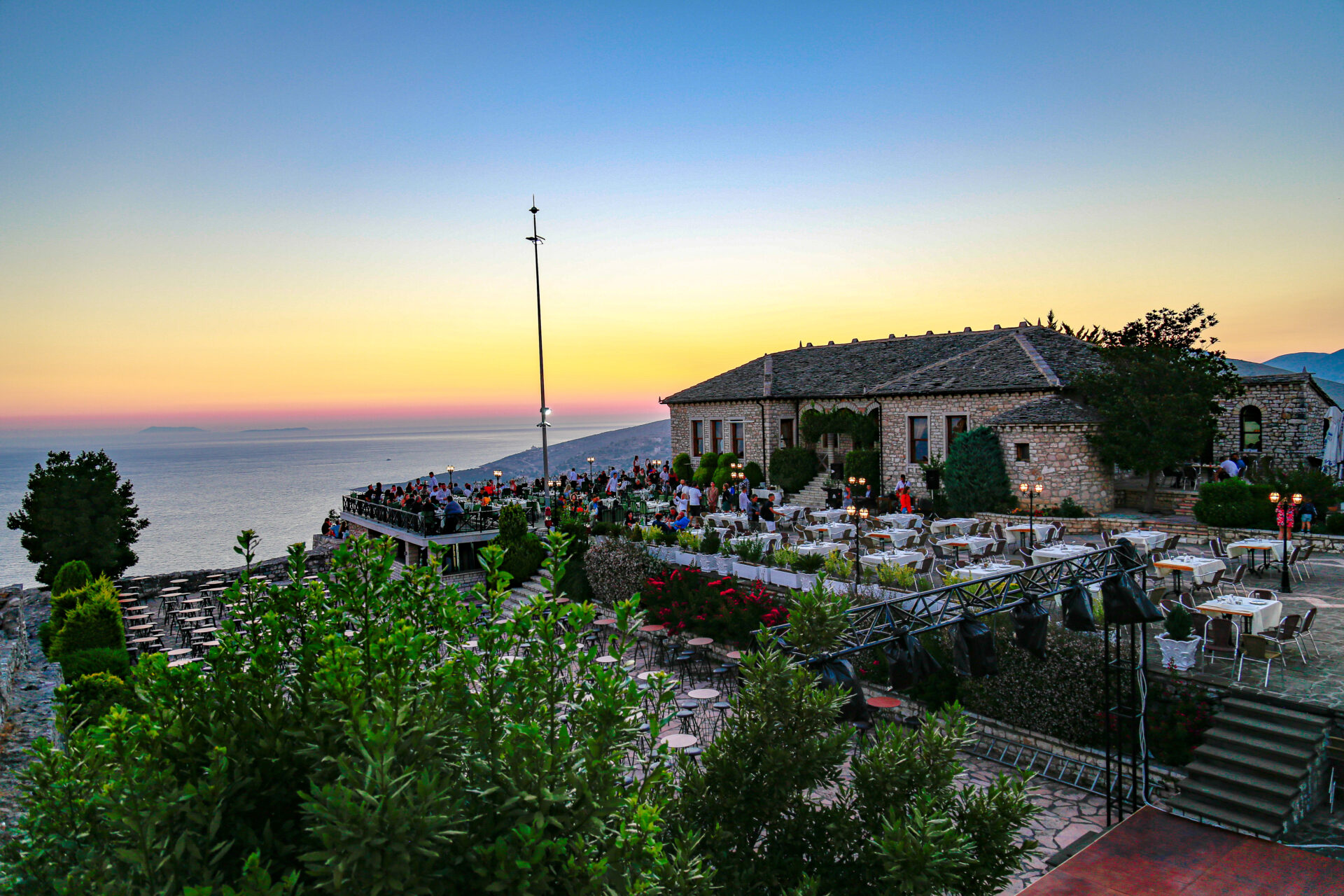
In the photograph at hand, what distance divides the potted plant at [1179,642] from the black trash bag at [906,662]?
17.0 ft

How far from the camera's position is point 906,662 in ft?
26.9

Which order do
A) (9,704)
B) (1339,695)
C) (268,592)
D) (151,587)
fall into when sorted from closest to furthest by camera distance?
(268,592) → (1339,695) → (9,704) → (151,587)

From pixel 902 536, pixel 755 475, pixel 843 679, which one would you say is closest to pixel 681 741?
pixel 843 679

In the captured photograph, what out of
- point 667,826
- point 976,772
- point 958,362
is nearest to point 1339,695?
point 976,772

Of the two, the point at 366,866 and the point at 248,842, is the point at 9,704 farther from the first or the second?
the point at 366,866

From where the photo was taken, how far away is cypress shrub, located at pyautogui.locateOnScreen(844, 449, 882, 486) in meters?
28.8

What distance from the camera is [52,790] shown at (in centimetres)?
373

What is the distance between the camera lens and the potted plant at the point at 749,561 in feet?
59.1

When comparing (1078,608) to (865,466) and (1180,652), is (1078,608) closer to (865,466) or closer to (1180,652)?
(1180,652)

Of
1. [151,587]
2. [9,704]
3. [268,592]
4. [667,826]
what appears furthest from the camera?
[151,587]

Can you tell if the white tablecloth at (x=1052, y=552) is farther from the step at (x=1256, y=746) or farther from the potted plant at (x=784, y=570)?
the step at (x=1256, y=746)

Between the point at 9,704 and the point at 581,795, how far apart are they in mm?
15530

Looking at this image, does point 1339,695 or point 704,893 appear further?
point 1339,695

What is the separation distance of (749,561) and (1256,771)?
1071 cm
